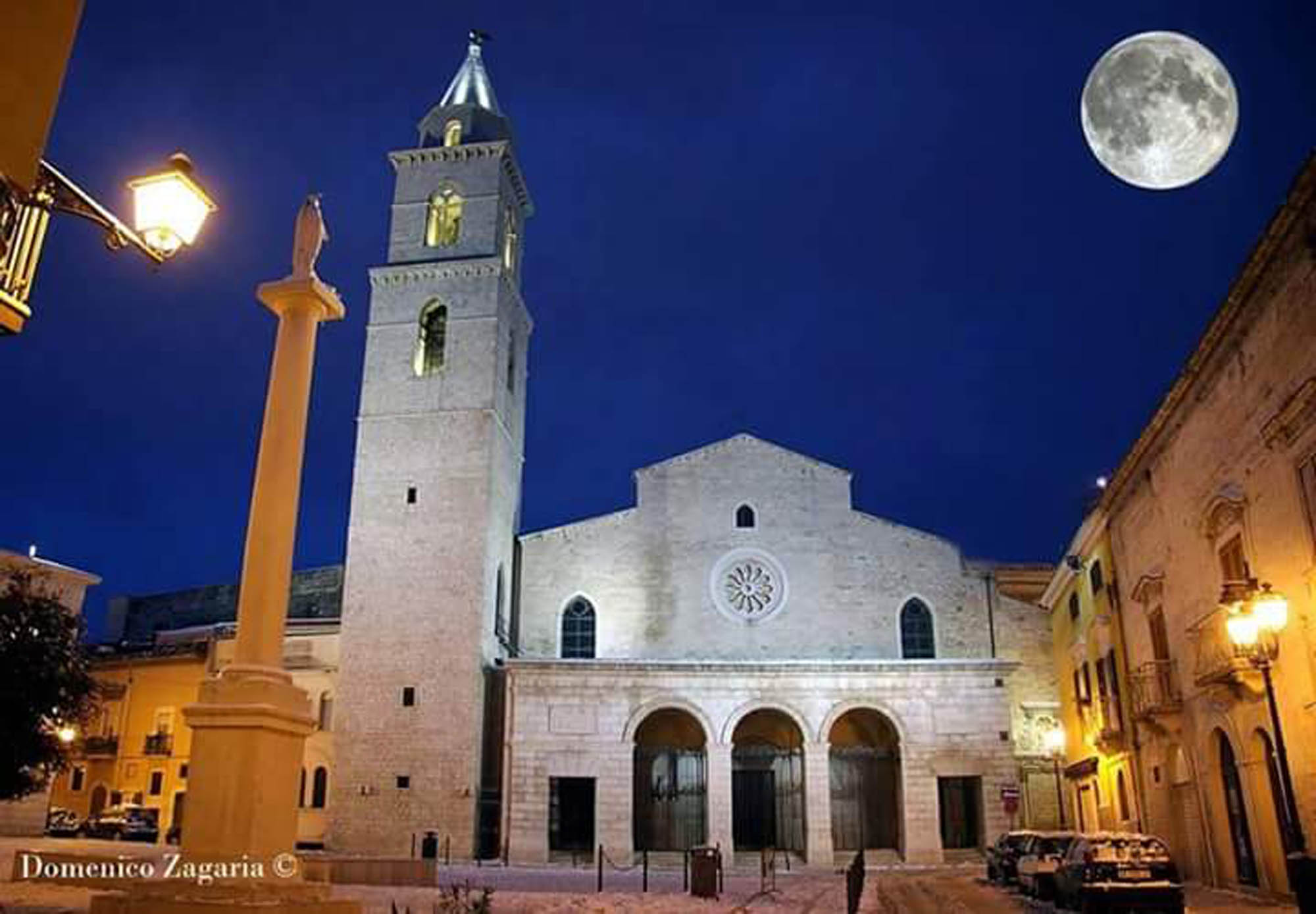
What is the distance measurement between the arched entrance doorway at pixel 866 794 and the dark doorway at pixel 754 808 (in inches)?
73.4

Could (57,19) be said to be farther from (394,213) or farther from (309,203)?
(394,213)

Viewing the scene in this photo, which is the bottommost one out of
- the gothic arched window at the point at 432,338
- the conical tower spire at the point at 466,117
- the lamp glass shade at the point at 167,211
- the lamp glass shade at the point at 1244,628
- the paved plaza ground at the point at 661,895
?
the paved plaza ground at the point at 661,895

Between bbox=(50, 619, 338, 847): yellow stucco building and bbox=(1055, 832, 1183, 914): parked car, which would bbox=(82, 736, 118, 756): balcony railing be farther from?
bbox=(1055, 832, 1183, 914): parked car

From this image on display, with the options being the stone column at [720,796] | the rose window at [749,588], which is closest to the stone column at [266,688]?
the stone column at [720,796]

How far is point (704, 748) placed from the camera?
1244 inches

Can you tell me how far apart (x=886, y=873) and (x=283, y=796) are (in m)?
20.9

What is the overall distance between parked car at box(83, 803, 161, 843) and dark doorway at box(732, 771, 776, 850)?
18221 millimetres

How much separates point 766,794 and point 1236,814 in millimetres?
15988

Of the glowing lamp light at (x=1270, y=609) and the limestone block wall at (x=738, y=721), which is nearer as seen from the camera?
the glowing lamp light at (x=1270, y=609)

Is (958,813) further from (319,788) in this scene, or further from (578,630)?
A: (319,788)

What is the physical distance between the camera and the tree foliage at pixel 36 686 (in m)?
13.9

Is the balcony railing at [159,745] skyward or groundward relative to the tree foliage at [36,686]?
skyward

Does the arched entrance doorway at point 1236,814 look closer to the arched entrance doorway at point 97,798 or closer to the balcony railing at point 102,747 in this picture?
the balcony railing at point 102,747

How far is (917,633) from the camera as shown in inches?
1412
